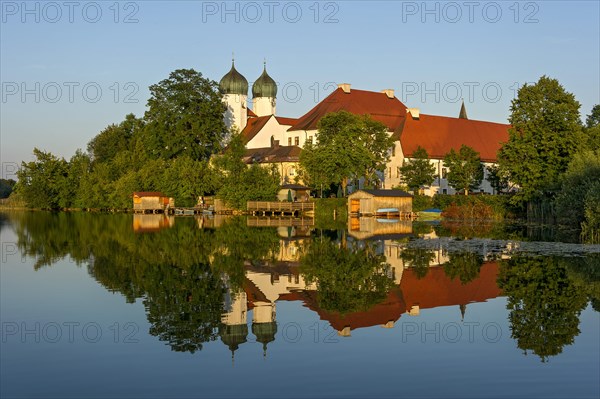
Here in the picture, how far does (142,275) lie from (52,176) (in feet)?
247

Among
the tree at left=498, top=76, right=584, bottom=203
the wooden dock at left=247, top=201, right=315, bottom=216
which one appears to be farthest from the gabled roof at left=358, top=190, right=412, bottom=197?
the tree at left=498, top=76, right=584, bottom=203

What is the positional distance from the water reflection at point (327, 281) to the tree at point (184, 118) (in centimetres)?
4345

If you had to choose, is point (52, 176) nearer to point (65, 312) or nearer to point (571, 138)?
point (571, 138)

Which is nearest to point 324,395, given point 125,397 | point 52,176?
point 125,397

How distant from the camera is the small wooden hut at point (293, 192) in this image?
229ft

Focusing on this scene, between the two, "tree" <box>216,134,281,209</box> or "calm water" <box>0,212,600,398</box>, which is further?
"tree" <box>216,134,281,209</box>

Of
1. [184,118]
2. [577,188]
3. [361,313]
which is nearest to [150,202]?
[184,118]

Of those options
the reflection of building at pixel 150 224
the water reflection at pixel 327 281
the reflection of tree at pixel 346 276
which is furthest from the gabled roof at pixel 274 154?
the reflection of tree at pixel 346 276

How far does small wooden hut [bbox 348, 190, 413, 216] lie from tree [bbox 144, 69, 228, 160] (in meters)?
21.9

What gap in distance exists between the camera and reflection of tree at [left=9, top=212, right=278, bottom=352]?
46.2 feet

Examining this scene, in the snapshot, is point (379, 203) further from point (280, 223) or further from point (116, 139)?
point (116, 139)

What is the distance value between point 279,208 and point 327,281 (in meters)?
47.8

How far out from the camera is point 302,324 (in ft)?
46.3

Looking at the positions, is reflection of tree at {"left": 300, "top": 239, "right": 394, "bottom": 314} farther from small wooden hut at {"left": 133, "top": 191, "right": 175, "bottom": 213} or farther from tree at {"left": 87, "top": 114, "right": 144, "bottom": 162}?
tree at {"left": 87, "top": 114, "right": 144, "bottom": 162}
